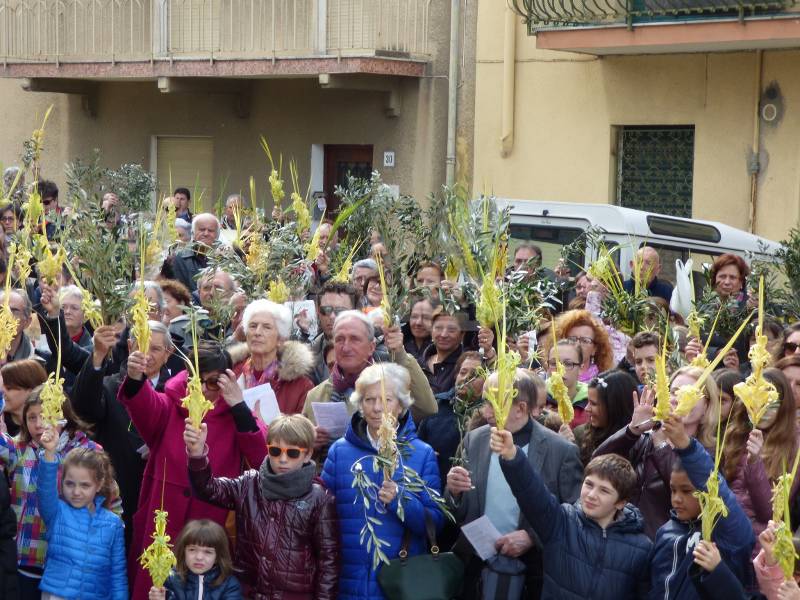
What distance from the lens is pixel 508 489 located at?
5.47 metres

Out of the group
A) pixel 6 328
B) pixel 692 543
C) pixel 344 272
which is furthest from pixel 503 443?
pixel 344 272

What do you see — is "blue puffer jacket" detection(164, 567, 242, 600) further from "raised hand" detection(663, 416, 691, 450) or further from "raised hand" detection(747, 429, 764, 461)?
"raised hand" detection(747, 429, 764, 461)

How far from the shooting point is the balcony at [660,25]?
12.8 m

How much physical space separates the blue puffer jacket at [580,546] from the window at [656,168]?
31.8 ft

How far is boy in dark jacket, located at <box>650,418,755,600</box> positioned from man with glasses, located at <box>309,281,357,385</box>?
259cm

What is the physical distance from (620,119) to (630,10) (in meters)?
1.34

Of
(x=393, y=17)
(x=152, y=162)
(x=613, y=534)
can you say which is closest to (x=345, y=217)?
(x=613, y=534)

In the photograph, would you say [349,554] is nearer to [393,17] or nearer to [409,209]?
[409,209]

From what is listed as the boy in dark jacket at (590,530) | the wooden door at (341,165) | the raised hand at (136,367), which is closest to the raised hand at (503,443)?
the boy in dark jacket at (590,530)

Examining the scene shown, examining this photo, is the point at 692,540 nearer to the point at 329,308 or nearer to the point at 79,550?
the point at 79,550

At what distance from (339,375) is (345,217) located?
3.68 meters

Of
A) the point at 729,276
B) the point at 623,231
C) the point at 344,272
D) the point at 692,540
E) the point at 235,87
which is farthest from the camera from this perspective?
the point at 235,87

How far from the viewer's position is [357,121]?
55.2ft

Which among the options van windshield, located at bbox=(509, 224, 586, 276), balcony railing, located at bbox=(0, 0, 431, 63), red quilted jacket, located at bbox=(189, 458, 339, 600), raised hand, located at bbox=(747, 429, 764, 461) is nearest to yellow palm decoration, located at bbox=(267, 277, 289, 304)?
red quilted jacket, located at bbox=(189, 458, 339, 600)
